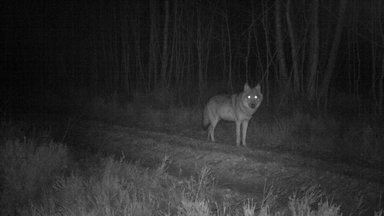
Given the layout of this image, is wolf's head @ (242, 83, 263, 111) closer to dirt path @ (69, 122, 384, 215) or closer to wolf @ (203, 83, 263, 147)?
wolf @ (203, 83, 263, 147)

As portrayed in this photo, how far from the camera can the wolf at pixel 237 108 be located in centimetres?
992

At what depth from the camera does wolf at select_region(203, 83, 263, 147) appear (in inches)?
391

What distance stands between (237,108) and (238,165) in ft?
8.28

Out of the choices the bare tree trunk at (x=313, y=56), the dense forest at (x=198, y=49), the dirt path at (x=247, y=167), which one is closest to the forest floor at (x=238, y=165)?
the dirt path at (x=247, y=167)

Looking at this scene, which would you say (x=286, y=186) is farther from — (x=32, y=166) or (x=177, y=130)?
(x=177, y=130)

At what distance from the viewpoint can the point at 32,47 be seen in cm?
3525

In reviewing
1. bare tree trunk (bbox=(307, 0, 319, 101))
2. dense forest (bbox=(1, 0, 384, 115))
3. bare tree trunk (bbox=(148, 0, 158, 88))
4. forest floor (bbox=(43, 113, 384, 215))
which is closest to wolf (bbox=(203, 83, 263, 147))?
forest floor (bbox=(43, 113, 384, 215))

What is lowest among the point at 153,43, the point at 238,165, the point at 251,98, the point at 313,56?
the point at 238,165

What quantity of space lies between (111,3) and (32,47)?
13.0 metres

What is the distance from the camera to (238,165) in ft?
26.3

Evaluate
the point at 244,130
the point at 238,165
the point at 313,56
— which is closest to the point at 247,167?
the point at 238,165

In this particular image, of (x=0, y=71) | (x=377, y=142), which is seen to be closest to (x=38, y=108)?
(x=377, y=142)

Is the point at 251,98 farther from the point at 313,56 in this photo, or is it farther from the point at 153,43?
the point at 153,43

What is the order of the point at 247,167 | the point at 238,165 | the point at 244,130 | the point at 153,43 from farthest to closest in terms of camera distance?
the point at 153,43 → the point at 244,130 → the point at 238,165 → the point at 247,167
